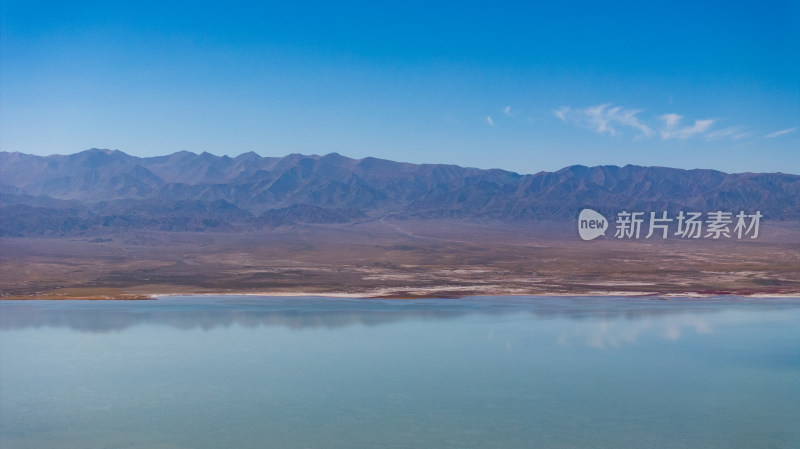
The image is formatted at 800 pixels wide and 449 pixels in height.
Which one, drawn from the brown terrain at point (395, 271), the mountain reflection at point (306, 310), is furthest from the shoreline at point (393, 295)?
the mountain reflection at point (306, 310)

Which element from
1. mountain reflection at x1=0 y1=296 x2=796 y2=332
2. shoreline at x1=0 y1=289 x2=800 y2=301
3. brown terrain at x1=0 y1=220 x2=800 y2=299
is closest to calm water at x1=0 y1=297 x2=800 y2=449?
mountain reflection at x1=0 y1=296 x2=796 y2=332

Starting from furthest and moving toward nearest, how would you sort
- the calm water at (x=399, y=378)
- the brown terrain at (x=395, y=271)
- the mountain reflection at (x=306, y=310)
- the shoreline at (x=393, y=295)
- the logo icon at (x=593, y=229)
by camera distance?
the logo icon at (x=593, y=229) → the brown terrain at (x=395, y=271) → the shoreline at (x=393, y=295) → the mountain reflection at (x=306, y=310) → the calm water at (x=399, y=378)

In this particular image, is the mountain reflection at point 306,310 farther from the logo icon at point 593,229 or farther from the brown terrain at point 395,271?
the logo icon at point 593,229

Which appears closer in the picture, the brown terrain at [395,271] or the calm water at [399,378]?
the calm water at [399,378]

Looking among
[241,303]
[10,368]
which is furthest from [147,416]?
[241,303]

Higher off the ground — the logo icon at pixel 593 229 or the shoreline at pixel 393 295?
the logo icon at pixel 593 229

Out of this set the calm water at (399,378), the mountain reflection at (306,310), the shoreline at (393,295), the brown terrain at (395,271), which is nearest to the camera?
the calm water at (399,378)

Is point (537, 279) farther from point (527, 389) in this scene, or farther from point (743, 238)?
point (743, 238)
